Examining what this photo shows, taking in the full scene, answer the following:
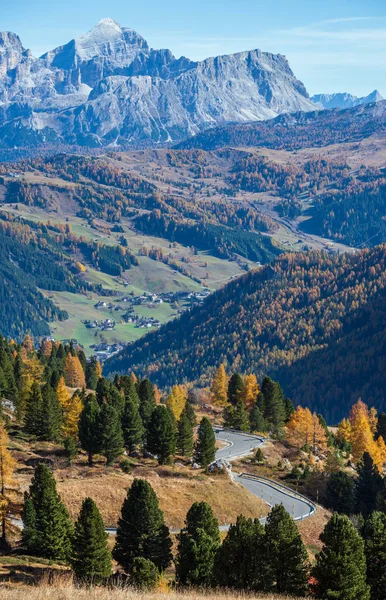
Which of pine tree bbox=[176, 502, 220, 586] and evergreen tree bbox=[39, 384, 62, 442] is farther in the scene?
evergreen tree bbox=[39, 384, 62, 442]

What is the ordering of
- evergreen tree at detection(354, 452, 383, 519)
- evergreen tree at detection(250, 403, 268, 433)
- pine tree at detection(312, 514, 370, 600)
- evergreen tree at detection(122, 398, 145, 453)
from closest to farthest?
pine tree at detection(312, 514, 370, 600)
evergreen tree at detection(122, 398, 145, 453)
evergreen tree at detection(354, 452, 383, 519)
evergreen tree at detection(250, 403, 268, 433)

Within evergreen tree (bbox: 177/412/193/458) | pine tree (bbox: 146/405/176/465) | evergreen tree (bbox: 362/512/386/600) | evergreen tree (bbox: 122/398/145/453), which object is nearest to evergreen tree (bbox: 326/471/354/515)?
evergreen tree (bbox: 177/412/193/458)

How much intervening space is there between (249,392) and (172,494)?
67.8 meters

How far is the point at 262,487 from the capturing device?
325ft

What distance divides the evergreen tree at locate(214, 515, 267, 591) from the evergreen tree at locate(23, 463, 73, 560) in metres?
14.6

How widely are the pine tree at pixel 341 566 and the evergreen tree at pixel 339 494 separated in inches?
1992

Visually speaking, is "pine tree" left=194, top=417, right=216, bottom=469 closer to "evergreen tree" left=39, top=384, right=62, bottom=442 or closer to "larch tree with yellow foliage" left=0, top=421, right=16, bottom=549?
"evergreen tree" left=39, top=384, right=62, bottom=442

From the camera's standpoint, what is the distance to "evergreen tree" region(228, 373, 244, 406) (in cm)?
15025

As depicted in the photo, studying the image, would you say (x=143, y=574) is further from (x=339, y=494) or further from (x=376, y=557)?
(x=339, y=494)

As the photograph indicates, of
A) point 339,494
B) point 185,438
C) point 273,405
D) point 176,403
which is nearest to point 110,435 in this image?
point 185,438

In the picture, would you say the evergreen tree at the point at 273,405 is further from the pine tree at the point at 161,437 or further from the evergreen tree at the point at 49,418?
the evergreen tree at the point at 49,418

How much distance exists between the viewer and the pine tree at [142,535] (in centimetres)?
6016

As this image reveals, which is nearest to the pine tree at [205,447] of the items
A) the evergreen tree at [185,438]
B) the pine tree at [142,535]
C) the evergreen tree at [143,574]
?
the evergreen tree at [185,438]

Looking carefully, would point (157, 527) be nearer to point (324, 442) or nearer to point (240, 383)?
point (324, 442)
